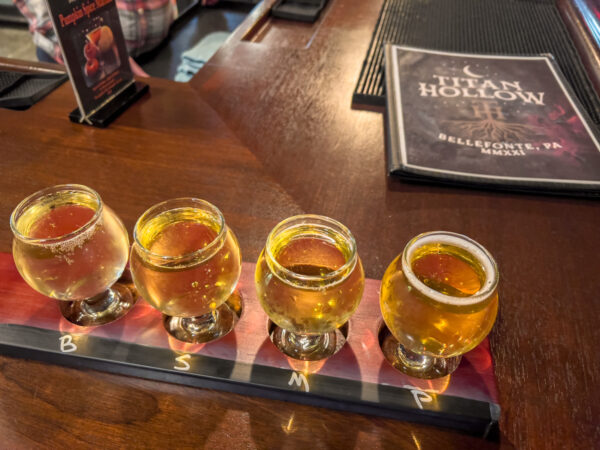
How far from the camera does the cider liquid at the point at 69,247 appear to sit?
56 cm

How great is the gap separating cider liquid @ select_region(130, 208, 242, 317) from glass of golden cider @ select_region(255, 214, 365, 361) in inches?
1.9

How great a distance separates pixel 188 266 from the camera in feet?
1.76

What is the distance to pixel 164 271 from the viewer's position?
21.2 inches

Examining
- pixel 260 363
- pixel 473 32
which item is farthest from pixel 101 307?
pixel 473 32

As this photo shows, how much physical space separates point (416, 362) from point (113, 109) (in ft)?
2.91

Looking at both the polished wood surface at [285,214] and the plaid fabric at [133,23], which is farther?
the plaid fabric at [133,23]

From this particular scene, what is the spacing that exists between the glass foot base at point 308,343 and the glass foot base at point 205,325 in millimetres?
61

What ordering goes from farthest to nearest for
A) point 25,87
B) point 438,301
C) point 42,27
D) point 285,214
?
point 42,27, point 25,87, point 285,214, point 438,301

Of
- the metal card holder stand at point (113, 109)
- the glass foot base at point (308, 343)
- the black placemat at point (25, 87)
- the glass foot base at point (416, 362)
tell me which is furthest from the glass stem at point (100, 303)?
the black placemat at point (25, 87)

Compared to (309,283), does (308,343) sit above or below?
below

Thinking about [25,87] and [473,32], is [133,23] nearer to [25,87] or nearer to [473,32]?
[25,87]

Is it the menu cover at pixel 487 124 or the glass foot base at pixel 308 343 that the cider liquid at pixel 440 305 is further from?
the menu cover at pixel 487 124

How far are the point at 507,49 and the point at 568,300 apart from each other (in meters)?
0.95

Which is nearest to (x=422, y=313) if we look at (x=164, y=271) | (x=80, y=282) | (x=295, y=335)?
(x=295, y=335)
